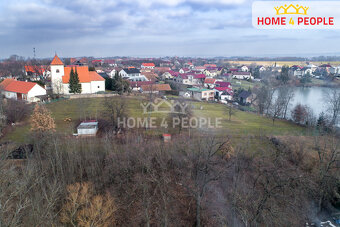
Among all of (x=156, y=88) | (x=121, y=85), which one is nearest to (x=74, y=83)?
(x=121, y=85)

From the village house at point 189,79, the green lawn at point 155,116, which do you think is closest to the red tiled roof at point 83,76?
the green lawn at point 155,116

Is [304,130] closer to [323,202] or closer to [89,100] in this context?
[323,202]

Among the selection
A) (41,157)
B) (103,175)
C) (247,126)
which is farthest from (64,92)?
(247,126)

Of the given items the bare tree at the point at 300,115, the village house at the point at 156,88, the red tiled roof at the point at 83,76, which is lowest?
the bare tree at the point at 300,115

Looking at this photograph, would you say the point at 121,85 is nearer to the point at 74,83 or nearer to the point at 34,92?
the point at 74,83

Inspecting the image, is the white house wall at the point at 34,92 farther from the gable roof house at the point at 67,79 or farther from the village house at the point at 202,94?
the village house at the point at 202,94

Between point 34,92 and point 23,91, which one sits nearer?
point 23,91
